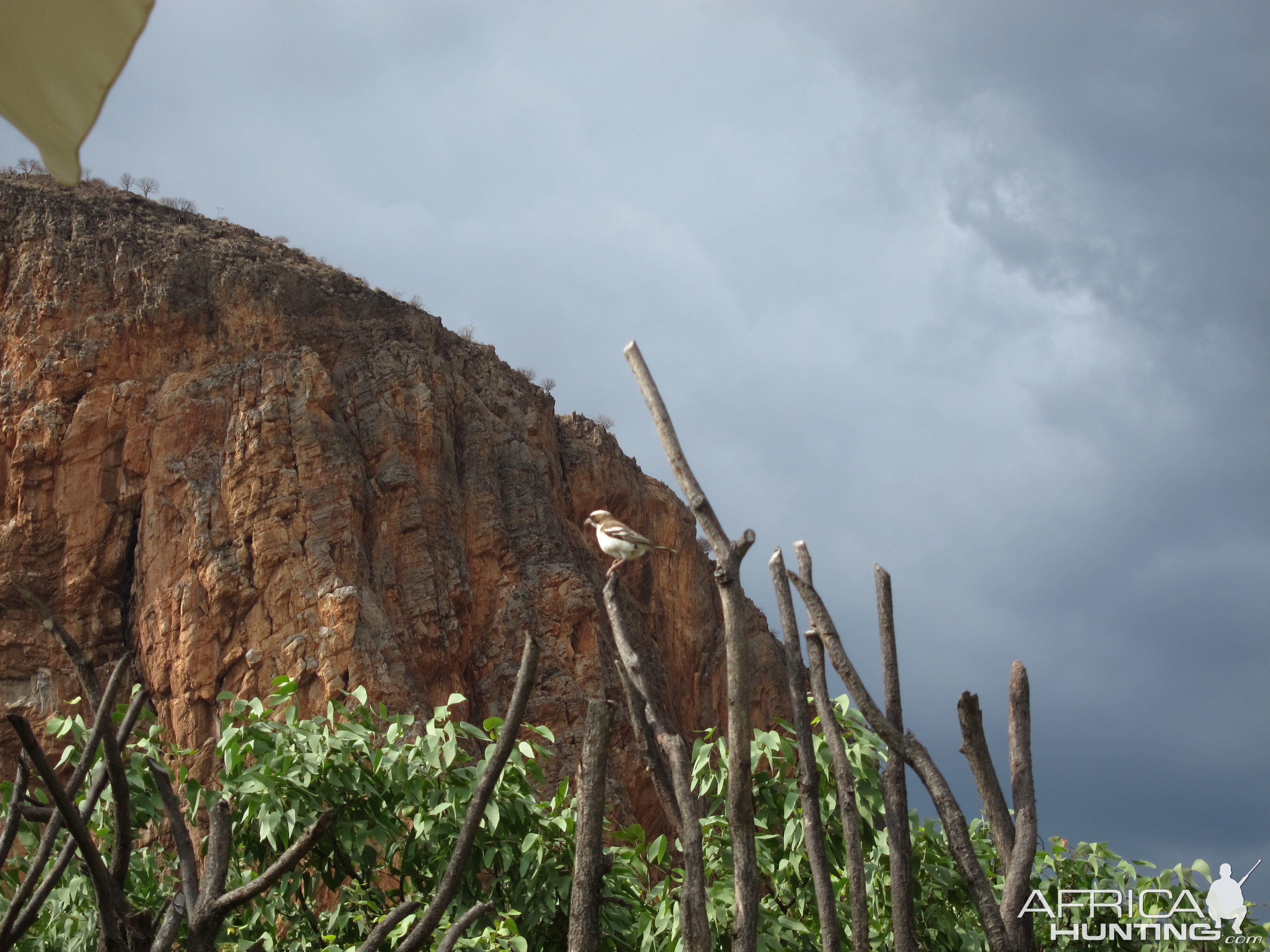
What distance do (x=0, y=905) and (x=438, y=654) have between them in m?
14.8

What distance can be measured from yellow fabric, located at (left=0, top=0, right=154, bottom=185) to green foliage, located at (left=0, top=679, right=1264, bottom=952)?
156 inches

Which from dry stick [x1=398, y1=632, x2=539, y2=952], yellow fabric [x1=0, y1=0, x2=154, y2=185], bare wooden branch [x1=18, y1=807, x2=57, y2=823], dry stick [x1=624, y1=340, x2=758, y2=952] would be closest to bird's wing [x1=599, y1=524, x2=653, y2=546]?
dry stick [x1=624, y1=340, x2=758, y2=952]

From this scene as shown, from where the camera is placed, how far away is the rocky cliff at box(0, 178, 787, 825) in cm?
1808

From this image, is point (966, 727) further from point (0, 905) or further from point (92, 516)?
point (92, 516)

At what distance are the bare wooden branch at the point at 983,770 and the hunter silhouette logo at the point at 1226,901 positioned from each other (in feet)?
5.24

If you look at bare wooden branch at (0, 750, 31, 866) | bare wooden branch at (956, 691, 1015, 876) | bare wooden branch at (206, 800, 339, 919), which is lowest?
bare wooden branch at (206, 800, 339, 919)

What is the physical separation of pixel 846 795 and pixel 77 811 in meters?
2.96

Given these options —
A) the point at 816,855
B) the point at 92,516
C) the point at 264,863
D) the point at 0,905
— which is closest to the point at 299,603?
the point at 92,516

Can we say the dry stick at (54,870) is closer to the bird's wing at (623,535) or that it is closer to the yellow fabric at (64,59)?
the yellow fabric at (64,59)

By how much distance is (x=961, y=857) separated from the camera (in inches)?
151

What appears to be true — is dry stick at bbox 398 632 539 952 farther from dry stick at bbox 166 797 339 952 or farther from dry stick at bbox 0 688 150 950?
dry stick at bbox 0 688 150 950

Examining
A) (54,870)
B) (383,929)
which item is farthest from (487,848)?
(383,929)

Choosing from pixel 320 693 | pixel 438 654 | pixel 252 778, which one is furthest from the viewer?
pixel 438 654

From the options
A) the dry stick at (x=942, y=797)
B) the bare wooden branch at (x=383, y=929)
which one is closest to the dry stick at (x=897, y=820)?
the dry stick at (x=942, y=797)
